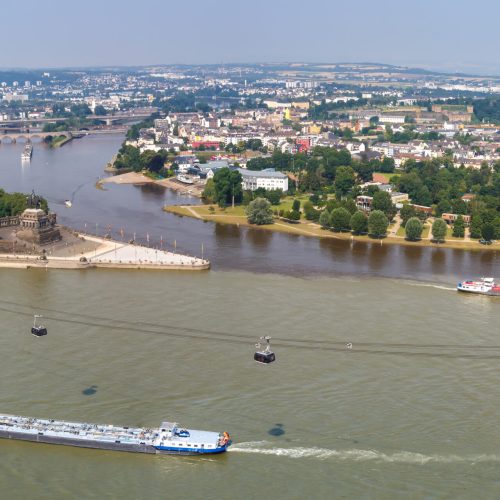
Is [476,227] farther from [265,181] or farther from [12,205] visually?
[12,205]

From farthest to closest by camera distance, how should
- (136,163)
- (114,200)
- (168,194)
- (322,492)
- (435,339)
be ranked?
(136,163) < (168,194) < (114,200) < (435,339) < (322,492)

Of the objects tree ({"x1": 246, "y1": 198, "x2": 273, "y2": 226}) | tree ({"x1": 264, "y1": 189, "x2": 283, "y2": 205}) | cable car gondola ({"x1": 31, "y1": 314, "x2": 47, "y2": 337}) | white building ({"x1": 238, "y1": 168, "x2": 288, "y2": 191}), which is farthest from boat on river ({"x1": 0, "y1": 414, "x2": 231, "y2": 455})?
white building ({"x1": 238, "y1": 168, "x2": 288, "y2": 191})

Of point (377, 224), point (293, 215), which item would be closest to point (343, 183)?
point (293, 215)

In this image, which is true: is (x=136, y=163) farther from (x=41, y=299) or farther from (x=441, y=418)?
(x=441, y=418)

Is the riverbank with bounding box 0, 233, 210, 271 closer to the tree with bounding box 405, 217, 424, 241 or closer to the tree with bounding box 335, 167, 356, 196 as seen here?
the tree with bounding box 405, 217, 424, 241

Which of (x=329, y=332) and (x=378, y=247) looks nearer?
(x=329, y=332)

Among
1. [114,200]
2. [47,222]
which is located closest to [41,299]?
[47,222]
